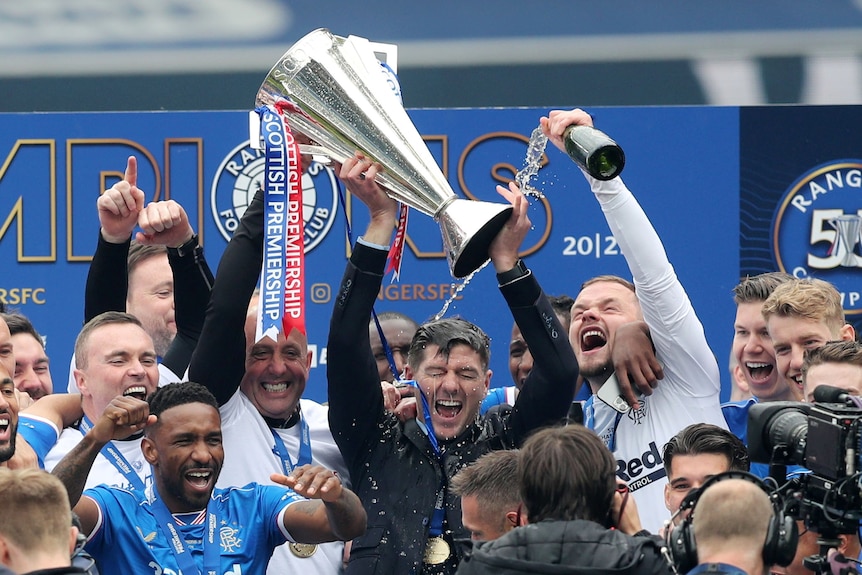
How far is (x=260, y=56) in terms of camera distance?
5484 millimetres

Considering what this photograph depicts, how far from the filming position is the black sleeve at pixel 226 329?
3.81 m

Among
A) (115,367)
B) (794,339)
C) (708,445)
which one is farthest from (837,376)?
(115,367)

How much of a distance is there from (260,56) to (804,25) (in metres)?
2.07

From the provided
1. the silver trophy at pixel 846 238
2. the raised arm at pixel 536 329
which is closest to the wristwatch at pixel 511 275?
the raised arm at pixel 536 329

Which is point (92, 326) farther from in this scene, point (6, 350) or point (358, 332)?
point (358, 332)

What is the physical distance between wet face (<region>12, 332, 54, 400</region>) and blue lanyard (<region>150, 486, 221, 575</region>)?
1187mm

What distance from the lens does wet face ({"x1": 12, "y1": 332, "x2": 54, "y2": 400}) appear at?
4.45 meters

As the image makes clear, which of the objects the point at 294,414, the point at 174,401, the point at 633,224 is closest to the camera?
the point at 174,401

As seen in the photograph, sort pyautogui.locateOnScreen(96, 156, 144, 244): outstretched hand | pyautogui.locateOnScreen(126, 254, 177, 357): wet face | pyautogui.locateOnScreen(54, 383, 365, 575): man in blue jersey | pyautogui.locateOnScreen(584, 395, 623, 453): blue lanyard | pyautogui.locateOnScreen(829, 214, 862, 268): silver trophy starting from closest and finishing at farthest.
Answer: pyautogui.locateOnScreen(54, 383, 365, 575): man in blue jersey, pyautogui.locateOnScreen(584, 395, 623, 453): blue lanyard, pyautogui.locateOnScreen(96, 156, 144, 244): outstretched hand, pyautogui.locateOnScreen(126, 254, 177, 357): wet face, pyautogui.locateOnScreen(829, 214, 862, 268): silver trophy

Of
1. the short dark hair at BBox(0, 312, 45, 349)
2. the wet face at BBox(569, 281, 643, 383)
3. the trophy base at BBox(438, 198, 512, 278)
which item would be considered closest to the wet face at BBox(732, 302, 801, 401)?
the wet face at BBox(569, 281, 643, 383)

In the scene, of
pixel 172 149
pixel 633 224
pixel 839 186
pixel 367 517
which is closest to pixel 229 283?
pixel 367 517

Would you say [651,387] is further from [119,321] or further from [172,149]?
[172,149]

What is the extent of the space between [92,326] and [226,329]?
0.41 metres

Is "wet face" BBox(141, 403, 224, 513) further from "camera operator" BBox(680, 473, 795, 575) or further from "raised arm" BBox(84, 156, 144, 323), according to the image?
"camera operator" BBox(680, 473, 795, 575)
